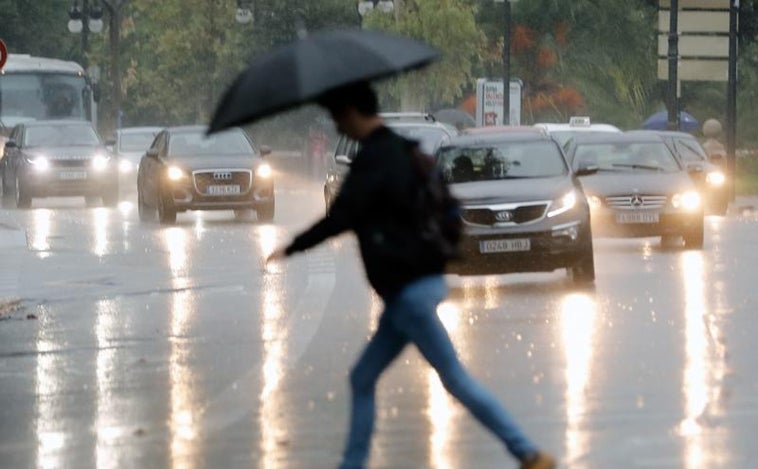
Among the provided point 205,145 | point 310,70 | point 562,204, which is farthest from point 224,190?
point 310,70

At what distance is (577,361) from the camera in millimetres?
14086

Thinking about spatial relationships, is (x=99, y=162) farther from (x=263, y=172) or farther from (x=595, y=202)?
(x=595, y=202)

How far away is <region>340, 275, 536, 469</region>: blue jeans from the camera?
27.5 ft

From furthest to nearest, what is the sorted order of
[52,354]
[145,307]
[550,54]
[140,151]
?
[550,54] → [140,151] → [145,307] → [52,354]

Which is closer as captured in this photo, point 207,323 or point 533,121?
point 207,323

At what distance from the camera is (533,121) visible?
250ft

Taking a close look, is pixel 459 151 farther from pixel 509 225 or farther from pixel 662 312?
pixel 662 312

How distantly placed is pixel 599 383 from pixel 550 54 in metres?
62.1

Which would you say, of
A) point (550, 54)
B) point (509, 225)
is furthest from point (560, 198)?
point (550, 54)

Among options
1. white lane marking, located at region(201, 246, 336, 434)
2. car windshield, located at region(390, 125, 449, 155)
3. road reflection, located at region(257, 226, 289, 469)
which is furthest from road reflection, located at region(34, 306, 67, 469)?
car windshield, located at region(390, 125, 449, 155)

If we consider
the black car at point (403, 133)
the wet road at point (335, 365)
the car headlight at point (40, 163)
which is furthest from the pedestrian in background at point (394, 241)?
the car headlight at point (40, 163)

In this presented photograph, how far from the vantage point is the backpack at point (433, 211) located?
27.2 feet

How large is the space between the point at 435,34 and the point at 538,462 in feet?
194

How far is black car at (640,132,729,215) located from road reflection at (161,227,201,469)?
14.0 metres
